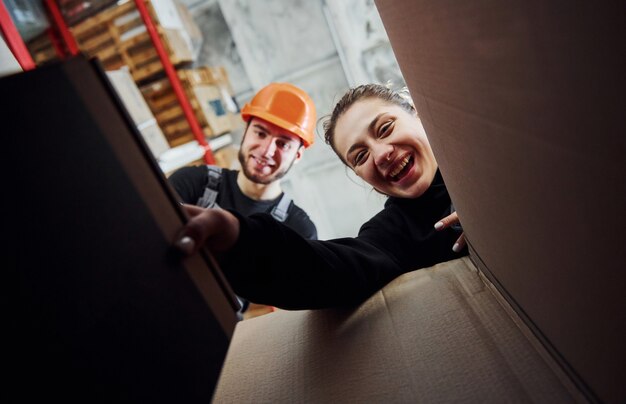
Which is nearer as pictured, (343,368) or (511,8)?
(511,8)

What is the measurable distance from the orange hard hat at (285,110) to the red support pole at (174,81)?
2.34ft

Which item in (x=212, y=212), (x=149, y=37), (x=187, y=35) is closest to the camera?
(x=212, y=212)

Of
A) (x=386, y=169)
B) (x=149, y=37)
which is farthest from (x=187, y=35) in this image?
(x=386, y=169)

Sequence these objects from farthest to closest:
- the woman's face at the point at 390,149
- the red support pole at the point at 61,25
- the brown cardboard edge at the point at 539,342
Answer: the red support pole at the point at 61,25 → the woman's face at the point at 390,149 → the brown cardboard edge at the point at 539,342

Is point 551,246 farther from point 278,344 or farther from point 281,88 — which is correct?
point 281,88

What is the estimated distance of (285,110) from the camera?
91.4 inches

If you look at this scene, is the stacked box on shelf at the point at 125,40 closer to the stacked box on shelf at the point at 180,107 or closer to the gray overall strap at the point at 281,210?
the stacked box on shelf at the point at 180,107

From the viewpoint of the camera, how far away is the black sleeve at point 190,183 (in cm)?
215

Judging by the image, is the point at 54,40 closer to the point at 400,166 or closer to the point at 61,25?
the point at 61,25

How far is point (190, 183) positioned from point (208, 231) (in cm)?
184

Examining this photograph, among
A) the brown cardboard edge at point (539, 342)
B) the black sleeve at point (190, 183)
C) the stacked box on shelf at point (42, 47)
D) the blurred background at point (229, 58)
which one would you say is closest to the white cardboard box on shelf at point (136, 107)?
the blurred background at point (229, 58)

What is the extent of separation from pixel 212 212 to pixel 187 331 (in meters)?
0.17

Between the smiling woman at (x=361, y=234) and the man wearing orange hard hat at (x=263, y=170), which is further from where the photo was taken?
the man wearing orange hard hat at (x=263, y=170)

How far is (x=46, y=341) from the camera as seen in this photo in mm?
270
